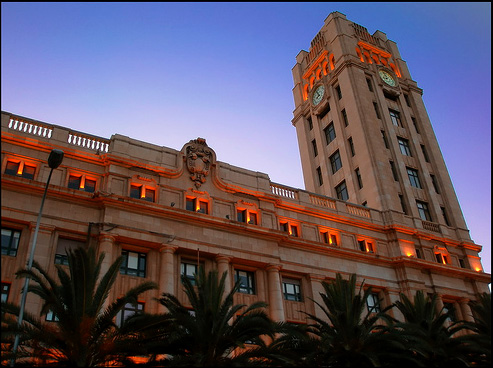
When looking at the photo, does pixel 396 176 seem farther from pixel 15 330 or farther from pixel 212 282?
pixel 15 330

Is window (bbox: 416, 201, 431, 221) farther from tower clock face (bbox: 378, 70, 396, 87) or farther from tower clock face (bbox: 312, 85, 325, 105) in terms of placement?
tower clock face (bbox: 312, 85, 325, 105)

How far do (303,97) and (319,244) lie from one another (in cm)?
2923

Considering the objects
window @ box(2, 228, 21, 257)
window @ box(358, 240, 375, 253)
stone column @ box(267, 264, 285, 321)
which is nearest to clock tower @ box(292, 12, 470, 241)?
window @ box(358, 240, 375, 253)

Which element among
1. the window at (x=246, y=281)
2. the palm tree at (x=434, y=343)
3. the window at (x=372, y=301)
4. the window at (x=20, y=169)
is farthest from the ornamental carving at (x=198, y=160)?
the palm tree at (x=434, y=343)

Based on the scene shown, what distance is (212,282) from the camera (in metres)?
22.2

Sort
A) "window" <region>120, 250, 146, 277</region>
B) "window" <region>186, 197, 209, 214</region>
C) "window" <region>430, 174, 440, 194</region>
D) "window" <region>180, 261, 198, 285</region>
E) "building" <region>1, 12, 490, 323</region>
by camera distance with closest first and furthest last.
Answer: "building" <region>1, 12, 490, 323</region> < "window" <region>120, 250, 146, 277</region> < "window" <region>180, 261, 198, 285</region> < "window" <region>186, 197, 209, 214</region> < "window" <region>430, 174, 440, 194</region>

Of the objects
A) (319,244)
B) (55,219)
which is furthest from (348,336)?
(55,219)

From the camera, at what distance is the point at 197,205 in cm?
3278

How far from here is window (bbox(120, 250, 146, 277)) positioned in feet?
93.9

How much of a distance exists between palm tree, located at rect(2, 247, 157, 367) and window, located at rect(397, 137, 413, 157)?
117 feet

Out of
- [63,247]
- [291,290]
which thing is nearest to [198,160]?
[63,247]

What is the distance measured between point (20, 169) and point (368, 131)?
31.5m

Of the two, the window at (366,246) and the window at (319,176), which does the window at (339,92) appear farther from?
the window at (366,246)

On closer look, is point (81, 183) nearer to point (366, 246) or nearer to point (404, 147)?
point (366, 246)
